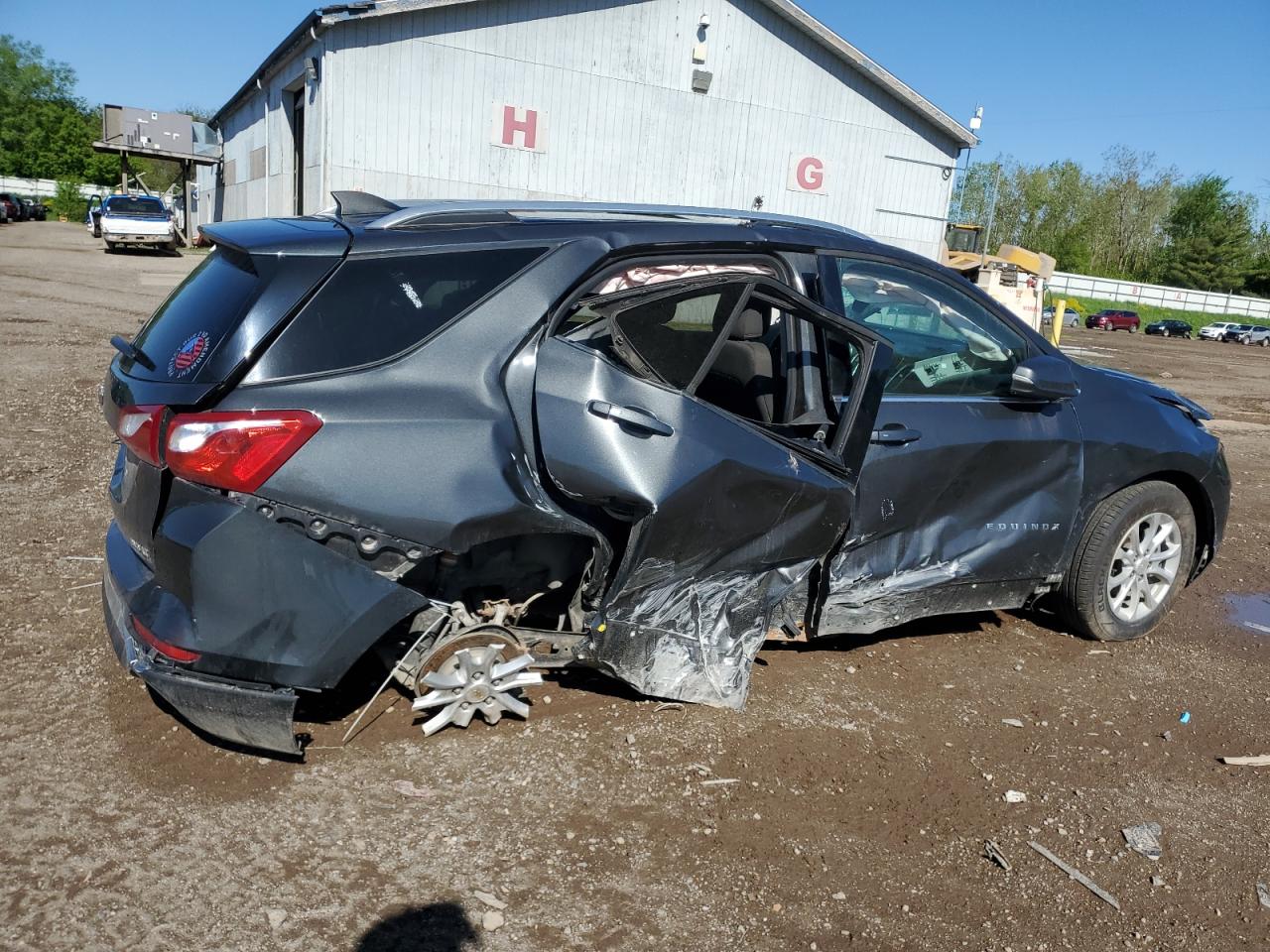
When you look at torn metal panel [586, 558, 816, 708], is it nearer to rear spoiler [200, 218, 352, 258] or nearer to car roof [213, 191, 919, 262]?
car roof [213, 191, 919, 262]

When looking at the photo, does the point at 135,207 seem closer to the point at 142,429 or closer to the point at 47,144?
the point at 142,429

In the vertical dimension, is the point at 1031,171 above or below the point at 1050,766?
above

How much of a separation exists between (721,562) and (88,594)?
294cm

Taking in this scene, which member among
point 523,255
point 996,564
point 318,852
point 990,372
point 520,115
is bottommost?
point 318,852

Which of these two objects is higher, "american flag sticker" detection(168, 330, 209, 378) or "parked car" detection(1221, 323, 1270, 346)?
"american flag sticker" detection(168, 330, 209, 378)

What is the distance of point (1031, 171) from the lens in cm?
8512

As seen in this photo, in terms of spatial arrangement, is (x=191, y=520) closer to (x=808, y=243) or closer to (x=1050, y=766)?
(x=808, y=243)

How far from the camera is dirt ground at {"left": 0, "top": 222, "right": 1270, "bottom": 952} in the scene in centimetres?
265

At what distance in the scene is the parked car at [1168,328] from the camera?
172ft

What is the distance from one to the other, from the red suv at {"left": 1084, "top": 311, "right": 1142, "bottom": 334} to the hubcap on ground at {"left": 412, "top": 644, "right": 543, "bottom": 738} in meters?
54.4

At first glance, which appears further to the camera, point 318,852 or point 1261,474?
point 1261,474

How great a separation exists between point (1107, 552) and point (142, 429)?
4055mm

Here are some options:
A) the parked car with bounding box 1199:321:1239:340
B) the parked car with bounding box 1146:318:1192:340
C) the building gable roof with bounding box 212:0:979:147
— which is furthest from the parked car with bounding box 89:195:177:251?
the parked car with bounding box 1199:321:1239:340

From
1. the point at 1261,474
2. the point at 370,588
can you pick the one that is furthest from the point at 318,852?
the point at 1261,474
